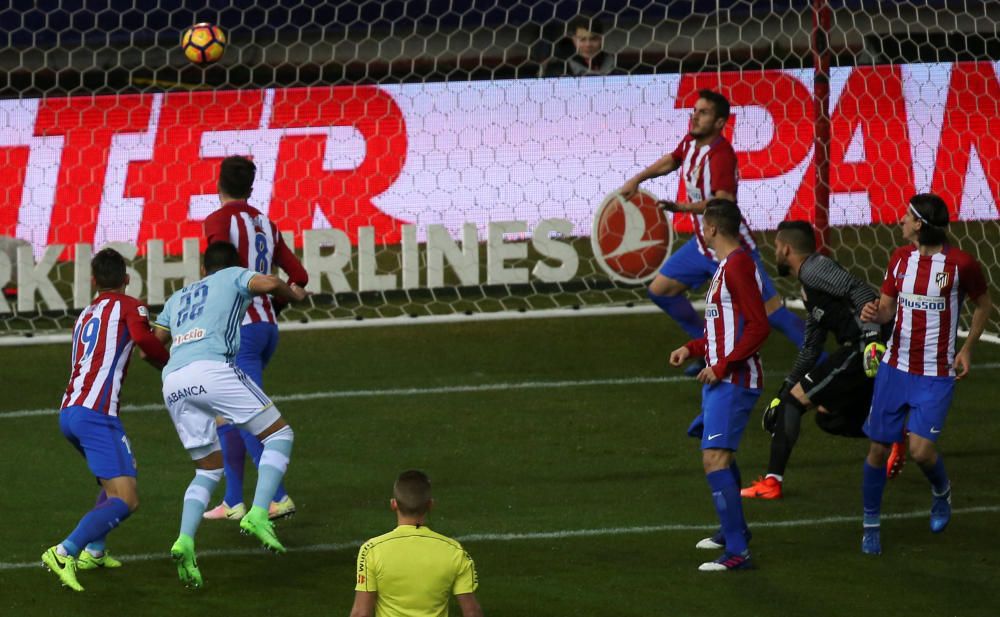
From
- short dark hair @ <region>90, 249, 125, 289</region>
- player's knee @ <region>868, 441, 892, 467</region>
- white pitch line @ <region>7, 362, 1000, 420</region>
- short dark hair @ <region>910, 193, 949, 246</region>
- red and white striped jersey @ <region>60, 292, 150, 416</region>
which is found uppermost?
short dark hair @ <region>910, 193, 949, 246</region>

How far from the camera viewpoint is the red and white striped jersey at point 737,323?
674cm

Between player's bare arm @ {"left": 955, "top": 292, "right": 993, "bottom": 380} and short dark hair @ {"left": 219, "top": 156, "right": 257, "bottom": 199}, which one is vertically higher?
short dark hair @ {"left": 219, "top": 156, "right": 257, "bottom": 199}

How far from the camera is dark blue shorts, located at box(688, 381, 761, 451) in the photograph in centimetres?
680

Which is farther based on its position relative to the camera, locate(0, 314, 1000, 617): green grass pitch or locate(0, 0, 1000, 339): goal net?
locate(0, 0, 1000, 339): goal net

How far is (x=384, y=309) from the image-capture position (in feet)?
43.2

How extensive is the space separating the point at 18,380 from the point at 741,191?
6.80 meters

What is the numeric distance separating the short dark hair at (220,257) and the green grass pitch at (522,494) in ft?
4.10

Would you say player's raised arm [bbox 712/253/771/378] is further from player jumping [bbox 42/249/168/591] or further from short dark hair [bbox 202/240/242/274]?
player jumping [bbox 42/249/168/591]

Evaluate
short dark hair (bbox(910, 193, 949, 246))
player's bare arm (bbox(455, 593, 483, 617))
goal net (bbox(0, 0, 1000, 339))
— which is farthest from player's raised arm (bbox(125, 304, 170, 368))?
goal net (bbox(0, 0, 1000, 339))

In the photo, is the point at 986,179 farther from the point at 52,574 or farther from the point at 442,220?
the point at 52,574

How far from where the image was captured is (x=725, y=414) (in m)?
6.81

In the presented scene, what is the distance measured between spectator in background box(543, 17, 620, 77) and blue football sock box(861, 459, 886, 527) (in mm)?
8066

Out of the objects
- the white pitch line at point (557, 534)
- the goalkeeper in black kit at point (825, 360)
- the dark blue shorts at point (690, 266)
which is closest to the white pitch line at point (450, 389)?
the dark blue shorts at point (690, 266)

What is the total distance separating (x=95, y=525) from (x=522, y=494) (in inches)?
92.2
